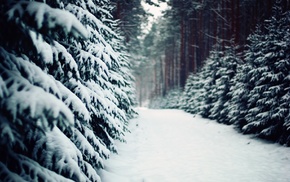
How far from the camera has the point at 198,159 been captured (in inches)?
277

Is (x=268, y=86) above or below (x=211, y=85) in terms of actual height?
above

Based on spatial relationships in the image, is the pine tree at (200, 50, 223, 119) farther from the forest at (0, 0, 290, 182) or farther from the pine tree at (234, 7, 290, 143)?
the pine tree at (234, 7, 290, 143)

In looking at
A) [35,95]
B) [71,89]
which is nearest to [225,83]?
[71,89]

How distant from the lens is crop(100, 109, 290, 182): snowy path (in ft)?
18.2

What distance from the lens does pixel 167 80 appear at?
1682 inches

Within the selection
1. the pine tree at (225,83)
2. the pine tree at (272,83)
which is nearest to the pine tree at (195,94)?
the pine tree at (225,83)

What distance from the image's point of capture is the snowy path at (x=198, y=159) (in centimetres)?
556

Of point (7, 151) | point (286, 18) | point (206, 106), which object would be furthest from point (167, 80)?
point (7, 151)

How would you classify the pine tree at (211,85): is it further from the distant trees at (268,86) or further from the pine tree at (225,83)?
the distant trees at (268,86)

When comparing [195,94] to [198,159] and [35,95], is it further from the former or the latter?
[35,95]

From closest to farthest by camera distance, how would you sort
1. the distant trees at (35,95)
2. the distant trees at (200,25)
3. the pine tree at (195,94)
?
1. the distant trees at (35,95)
2. the pine tree at (195,94)
3. the distant trees at (200,25)

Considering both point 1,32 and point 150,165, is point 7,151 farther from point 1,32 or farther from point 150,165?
point 150,165

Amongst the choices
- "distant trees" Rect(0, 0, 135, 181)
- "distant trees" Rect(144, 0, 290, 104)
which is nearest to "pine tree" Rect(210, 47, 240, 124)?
"distant trees" Rect(144, 0, 290, 104)

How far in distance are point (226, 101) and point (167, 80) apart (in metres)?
29.8
